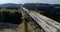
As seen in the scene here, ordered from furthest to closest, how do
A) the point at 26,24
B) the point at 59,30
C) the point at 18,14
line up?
the point at 18,14 < the point at 26,24 < the point at 59,30

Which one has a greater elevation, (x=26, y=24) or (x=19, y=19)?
(x=26, y=24)

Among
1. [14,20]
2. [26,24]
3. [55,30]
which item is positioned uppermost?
[55,30]

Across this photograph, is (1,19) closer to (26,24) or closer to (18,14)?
(18,14)

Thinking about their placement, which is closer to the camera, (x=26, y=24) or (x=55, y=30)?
(x=55, y=30)

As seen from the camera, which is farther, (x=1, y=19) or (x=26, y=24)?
(x=1, y=19)

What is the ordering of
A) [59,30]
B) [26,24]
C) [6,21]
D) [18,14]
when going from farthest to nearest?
[18,14] < [6,21] < [26,24] < [59,30]

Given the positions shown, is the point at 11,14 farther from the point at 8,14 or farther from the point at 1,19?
the point at 1,19

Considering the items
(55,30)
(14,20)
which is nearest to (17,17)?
(14,20)

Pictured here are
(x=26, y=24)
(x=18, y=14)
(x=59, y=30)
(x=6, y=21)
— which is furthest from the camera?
(x=18, y=14)

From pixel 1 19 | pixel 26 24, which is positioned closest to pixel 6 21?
pixel 1 19
